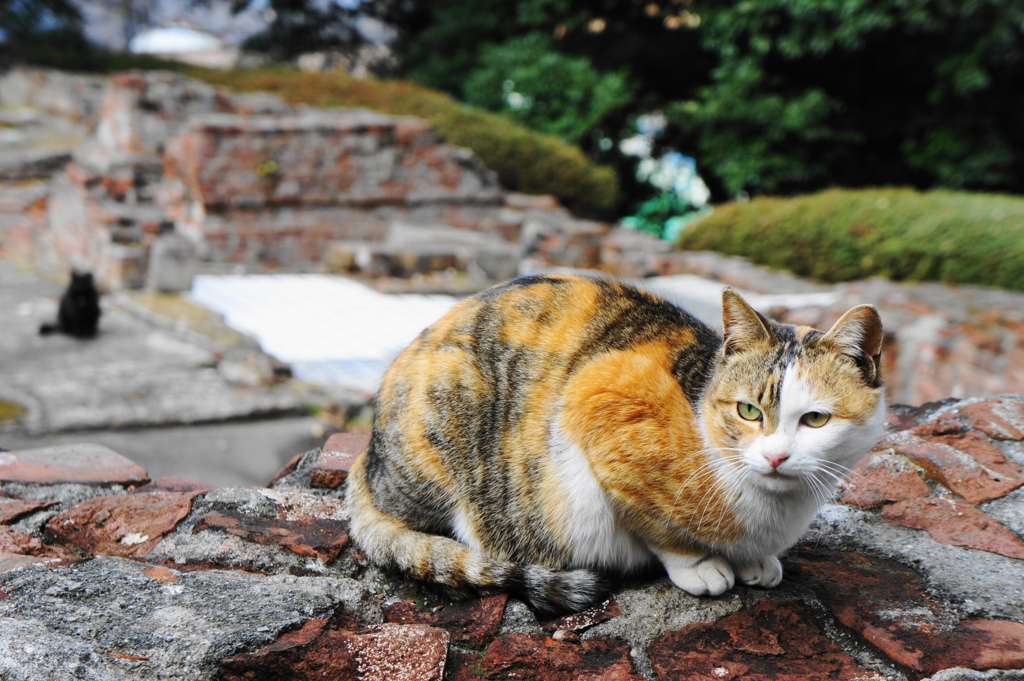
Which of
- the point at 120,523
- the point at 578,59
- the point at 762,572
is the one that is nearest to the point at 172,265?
the point at 120,523

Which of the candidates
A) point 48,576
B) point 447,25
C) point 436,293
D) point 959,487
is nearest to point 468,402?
point 48,576

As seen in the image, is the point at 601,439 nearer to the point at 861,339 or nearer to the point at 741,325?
the point at 741,325

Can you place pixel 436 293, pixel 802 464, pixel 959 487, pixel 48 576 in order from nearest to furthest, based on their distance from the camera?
pixel 802 464 → pixel 48 576 → pixel 959 487 → pixel 436 293

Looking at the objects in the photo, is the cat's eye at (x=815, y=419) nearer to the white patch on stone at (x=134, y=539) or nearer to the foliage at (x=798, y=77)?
the white patch on stone at (x=134, y=539)

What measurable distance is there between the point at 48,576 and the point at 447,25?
16.3m

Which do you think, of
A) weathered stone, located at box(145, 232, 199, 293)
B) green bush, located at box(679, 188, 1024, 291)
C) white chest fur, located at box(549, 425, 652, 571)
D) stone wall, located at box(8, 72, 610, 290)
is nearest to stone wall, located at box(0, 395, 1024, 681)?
white chest fur, located at box(549, 425, 652, 571)

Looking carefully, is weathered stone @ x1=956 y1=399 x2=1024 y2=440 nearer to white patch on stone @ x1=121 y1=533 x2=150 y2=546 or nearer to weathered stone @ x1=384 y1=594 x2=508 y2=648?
weathered stone @ x1=384 y1=594 x2=508 y2=648

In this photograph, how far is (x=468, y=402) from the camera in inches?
78.3

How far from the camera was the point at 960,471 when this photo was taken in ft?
8.08

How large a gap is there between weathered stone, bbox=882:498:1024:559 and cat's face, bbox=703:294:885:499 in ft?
2.46

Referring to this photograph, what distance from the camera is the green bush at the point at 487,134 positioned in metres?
13.0

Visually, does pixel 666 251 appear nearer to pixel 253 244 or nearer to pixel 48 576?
pixel 253 244

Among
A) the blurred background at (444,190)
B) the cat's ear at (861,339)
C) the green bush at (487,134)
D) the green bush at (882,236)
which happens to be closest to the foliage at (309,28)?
the blurred background at (444,190)

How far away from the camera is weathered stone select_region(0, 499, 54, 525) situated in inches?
83.4
